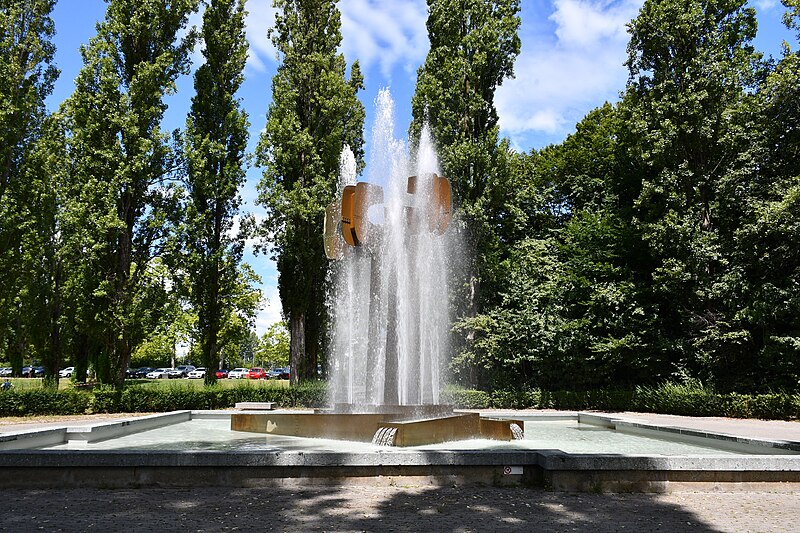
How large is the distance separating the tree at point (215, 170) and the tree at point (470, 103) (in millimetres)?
8573

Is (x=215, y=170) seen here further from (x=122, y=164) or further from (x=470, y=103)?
(x=470, y=103)

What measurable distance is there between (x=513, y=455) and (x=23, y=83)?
2424 centimetres

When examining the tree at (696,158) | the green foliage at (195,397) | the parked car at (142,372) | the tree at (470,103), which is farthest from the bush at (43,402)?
the parked car at (142,372)

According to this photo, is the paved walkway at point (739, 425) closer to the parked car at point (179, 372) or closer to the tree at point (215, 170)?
the tree at point (215, 170)

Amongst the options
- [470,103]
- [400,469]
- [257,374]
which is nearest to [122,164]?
[470,103]

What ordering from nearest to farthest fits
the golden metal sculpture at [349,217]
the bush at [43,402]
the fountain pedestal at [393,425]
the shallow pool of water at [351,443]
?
the fountain pedestal at [393,425] → the shallow pool of water at [351,443] → the golden metal sculpture at [349,217] → the bush at [43,402]

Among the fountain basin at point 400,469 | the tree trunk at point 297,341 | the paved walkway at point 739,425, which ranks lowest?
the paved walkway at point 739,425

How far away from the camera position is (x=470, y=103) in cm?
2662

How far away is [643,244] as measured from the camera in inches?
985

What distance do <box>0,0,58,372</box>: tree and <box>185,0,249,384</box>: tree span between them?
19.0ft

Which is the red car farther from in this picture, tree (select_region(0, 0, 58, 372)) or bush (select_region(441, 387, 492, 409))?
bush (select_region(441, 387, 492, 409))

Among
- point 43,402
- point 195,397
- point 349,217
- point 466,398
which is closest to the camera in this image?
point 349,217

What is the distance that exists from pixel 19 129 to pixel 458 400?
64.0 feet

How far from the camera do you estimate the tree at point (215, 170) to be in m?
22.8
